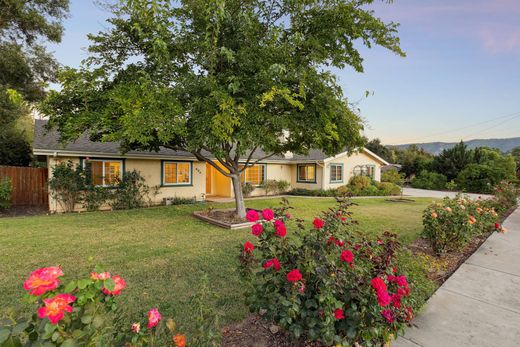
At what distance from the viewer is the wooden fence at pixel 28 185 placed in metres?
11.5

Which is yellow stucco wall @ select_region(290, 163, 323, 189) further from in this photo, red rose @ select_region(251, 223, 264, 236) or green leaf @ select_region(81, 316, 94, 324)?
green leaf @ select_region(81, 316, 94, 324)

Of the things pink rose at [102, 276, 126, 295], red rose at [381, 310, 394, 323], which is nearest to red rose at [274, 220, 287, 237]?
red rose at [381, 310, 394, 323]

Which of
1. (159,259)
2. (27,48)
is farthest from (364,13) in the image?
(27,48)

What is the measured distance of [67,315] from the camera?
1.38 metres

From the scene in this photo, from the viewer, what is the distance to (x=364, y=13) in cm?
705

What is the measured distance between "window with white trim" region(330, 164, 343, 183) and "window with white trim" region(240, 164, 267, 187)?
17.2ft

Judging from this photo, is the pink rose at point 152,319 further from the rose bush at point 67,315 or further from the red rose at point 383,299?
the red rose at point 383,299

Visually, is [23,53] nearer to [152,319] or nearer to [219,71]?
[219,71]

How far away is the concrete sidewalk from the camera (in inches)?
103

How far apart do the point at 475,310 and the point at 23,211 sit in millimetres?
14292

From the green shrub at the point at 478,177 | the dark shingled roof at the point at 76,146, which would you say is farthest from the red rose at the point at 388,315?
the green shrub at the point at 478,177

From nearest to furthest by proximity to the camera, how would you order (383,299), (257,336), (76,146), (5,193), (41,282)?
(41,282) < (383,299) < (257,336) < (5,193) < (76,146)

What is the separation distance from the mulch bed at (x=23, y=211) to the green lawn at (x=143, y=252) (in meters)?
1.61

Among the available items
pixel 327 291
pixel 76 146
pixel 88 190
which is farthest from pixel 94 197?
pixel 327 291
